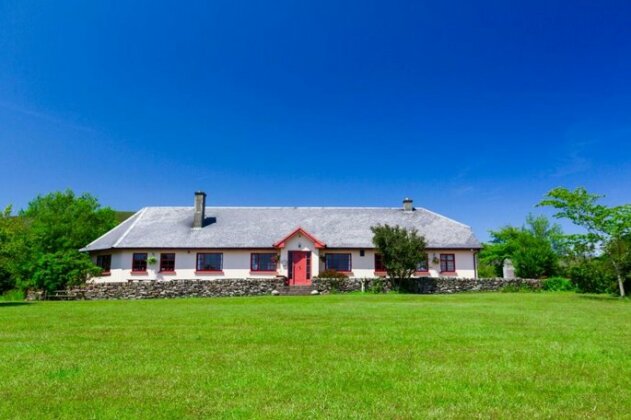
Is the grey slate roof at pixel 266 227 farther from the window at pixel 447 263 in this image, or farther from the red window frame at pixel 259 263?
the window at pixel 447 263

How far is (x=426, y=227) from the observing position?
33562 mm

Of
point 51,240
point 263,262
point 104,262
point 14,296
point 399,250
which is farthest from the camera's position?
point 51,240

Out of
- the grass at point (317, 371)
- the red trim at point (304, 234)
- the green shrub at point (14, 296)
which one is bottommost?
the green shrub at point (14, 296)

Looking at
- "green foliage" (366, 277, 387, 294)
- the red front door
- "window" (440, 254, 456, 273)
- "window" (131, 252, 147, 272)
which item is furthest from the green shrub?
"window" (440, 254, 456, 273)

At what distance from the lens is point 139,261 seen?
3080cm

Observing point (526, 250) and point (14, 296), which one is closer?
point (14, 296)

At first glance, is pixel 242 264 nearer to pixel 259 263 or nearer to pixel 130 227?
pixel 259 263

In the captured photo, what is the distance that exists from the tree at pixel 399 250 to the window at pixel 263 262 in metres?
7.69

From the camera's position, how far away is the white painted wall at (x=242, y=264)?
3066cm

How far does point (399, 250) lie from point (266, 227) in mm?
11019

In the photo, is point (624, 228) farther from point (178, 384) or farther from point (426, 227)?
point (178, 384)

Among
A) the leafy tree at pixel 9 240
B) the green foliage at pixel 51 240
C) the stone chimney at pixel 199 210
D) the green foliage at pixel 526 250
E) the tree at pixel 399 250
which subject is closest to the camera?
the leafy tree at pixel 9 240

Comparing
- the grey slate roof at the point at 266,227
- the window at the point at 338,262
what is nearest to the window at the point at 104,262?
the grey slate roof at the point at 266,227

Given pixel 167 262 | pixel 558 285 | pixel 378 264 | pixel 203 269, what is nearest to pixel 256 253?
pixel 203 269
